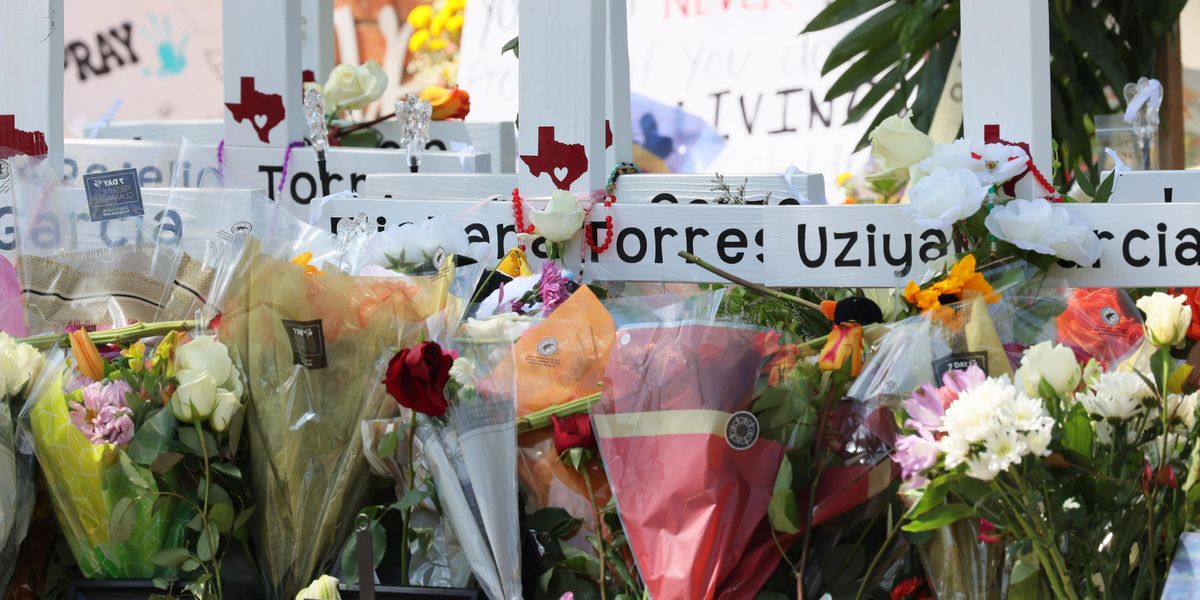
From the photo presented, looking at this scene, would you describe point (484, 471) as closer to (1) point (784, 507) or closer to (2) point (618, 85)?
(1) point (784, 507)

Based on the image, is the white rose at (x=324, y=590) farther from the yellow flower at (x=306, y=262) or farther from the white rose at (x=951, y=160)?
the white rose at (x=951, y=160)

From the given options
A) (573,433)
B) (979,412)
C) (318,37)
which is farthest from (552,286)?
(318,37)

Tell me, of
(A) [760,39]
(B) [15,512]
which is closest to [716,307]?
(B) [15,512]

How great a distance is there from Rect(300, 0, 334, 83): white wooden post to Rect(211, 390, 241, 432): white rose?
7.64ft

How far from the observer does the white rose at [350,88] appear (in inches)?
124

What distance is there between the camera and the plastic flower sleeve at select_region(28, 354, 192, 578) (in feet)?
4.41

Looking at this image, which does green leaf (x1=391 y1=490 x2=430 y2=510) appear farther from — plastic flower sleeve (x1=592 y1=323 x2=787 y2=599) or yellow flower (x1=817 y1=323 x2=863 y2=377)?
yellow flower (x1=817 y1=323 x2=863 y2=377)

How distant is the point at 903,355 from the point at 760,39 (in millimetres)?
3606

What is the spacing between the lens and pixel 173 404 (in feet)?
4.40

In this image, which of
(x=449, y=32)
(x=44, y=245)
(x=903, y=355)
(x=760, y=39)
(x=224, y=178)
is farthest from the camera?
(x=449, y=32)

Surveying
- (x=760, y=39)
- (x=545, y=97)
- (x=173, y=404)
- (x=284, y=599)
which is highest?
(x=760, y=39)

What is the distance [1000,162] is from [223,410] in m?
0.87

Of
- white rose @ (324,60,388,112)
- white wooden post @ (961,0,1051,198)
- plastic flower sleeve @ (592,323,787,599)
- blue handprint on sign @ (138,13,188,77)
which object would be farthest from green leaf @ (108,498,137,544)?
blue handprint on sign @ (138,13,188,77)

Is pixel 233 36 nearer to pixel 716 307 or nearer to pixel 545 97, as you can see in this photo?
pixel 545 97
